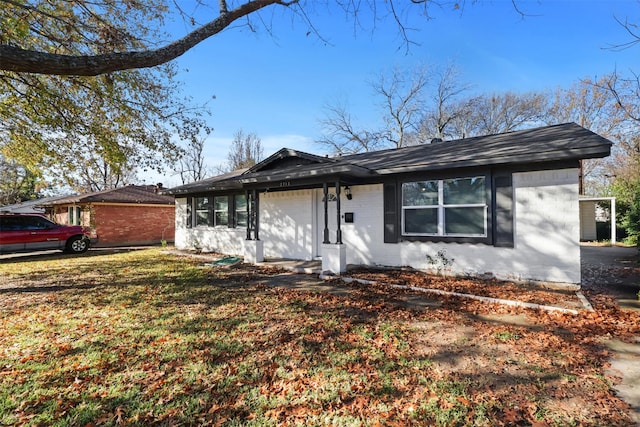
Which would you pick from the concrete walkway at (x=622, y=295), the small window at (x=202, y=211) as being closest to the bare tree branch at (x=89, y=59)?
the concrete walkway at (x=622, y=295)

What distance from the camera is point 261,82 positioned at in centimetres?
1095

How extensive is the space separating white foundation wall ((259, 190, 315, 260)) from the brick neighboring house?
8.52 m

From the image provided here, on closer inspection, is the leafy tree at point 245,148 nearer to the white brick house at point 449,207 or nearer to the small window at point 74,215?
the small window at point 74,215

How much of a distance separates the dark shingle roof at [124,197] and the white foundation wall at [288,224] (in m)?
8.02

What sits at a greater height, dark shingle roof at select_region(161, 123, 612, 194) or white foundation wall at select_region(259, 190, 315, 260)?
dark shingle roof at select_region(161, 123, 612, 194)

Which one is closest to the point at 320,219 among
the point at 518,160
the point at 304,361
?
the point at 518,160

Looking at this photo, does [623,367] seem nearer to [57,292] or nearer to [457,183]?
[457,183]

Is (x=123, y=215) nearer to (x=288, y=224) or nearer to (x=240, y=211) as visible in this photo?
(x=240, y=211)

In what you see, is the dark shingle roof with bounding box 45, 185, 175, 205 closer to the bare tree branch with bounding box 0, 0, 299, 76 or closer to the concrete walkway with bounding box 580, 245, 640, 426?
the bare tree branch with bounding box 0, 0, 299, 76

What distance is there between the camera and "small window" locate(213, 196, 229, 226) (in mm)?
12781

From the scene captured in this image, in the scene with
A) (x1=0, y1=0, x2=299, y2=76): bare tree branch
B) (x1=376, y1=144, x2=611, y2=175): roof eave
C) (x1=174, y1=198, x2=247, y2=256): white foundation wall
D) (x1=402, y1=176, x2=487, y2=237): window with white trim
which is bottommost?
(x1=174, y1=198, x2=247, y2=256): white foundation wall

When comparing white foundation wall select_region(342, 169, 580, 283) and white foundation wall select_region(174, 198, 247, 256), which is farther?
white foundation wall select_region(174, 198, 247, 256)

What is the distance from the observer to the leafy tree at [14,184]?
107 feet

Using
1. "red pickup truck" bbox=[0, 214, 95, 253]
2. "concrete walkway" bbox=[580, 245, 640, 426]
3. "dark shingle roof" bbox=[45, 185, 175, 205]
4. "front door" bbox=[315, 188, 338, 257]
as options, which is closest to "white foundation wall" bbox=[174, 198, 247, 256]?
"dark shingle roof" bbox=[45, 185, 175, 205]
